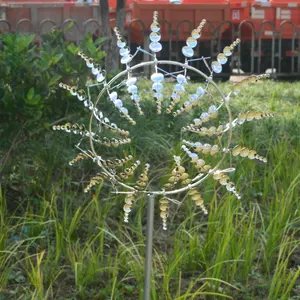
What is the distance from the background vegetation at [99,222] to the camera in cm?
339

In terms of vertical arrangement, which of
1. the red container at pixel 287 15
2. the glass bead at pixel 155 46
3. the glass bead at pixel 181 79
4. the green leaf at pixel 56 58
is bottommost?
the red container at pixel 287 15

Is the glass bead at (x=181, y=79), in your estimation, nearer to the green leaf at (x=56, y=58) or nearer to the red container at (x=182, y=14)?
the green leaf at (x=56, y=58)

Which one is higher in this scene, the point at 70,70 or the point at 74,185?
the point at 70,70

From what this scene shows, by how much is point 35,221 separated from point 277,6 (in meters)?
12.1

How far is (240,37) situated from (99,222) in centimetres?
1123

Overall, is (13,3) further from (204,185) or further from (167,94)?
(204,185)

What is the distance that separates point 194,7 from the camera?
14.7 m

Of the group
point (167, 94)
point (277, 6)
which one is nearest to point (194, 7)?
point (277, 6)

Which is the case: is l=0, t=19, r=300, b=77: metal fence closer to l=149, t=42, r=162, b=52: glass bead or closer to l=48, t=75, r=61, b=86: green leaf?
l=48, t=75, r=61, b=86: green leaf

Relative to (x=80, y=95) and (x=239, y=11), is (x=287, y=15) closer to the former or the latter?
(x=239, y=11)

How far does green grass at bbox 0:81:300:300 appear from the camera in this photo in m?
3.36

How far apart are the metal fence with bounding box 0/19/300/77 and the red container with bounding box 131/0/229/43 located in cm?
3

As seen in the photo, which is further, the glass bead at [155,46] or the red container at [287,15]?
the red container at [287,15]

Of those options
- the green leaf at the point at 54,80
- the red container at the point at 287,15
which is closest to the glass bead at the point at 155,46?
the green leaf at the point at 54,80
